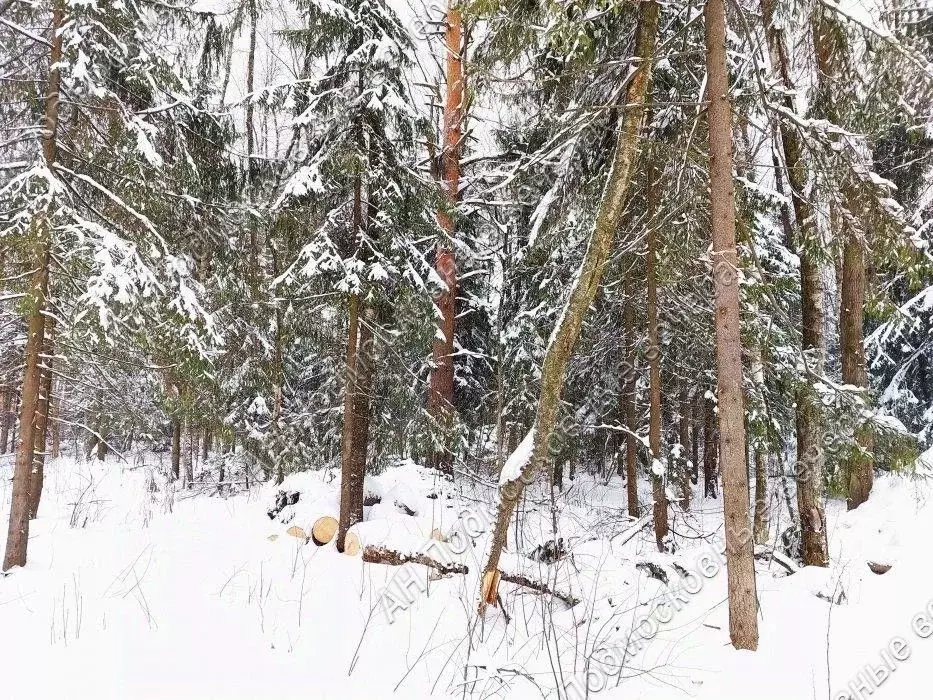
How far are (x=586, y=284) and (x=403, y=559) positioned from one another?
14.0 ft

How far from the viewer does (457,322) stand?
12469 mm

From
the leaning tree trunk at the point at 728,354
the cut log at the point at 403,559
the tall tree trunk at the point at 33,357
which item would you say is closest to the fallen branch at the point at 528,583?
the cut log at the point at 403,559

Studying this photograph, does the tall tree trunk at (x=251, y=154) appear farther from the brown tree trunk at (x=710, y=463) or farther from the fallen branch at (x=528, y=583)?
the brown tree trunk at (x=710, y=463)

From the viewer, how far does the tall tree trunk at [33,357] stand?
21.1 ft

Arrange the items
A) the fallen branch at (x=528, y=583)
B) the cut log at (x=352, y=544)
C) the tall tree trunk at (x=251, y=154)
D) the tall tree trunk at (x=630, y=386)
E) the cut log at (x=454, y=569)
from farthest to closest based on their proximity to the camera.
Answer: the tall tree trunk at (x=251, y=154), the tall tree trunk at (x=630, y=386), the cut log at (x=352, y=544), the fallen branch at (x=528, y=583), the cut log at (x=454, y=569)

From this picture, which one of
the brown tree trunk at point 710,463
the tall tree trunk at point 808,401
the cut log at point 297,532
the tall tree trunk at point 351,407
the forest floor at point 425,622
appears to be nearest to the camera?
the forest floor at point 425,622

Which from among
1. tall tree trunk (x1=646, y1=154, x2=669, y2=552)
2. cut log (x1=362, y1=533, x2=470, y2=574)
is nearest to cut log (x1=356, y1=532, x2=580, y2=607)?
cut log (x1=362, y1=533, x2=470, y2=574)

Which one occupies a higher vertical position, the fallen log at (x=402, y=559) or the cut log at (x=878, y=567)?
the cut log at (x=878, y=567)

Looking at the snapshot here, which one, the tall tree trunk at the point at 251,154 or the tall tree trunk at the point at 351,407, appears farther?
the tall tree trunk at the point at 251,154

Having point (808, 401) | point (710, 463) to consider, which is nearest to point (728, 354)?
point (808, 401)

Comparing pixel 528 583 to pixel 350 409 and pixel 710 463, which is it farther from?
pixel 710 463

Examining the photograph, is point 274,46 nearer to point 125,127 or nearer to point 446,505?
point 125,127

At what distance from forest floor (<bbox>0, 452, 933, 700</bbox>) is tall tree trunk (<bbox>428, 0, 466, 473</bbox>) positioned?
274 cm

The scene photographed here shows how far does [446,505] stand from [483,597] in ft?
13.0
